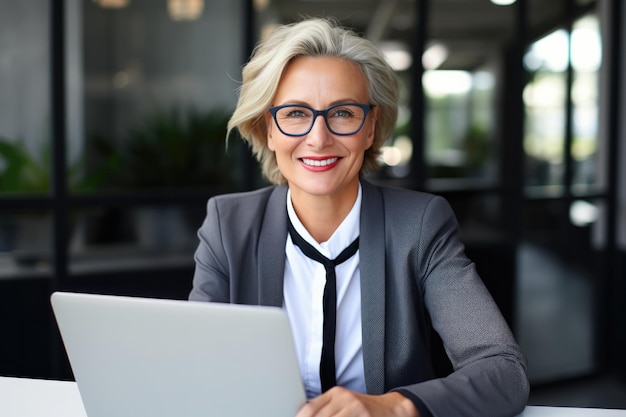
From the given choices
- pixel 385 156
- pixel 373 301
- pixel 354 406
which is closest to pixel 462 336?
pixel 373 301

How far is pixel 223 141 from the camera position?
12.8ft

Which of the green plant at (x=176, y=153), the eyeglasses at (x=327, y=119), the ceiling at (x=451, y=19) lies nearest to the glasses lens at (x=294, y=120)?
the eyeglasses at (x=327, y=119)

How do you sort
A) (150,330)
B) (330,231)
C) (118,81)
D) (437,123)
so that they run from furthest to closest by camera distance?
(437,123), (118,81), (330,231), (150,330)

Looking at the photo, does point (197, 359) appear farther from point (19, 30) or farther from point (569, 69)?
point (569, 69)

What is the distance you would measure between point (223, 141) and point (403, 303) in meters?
2.37

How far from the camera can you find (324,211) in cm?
183

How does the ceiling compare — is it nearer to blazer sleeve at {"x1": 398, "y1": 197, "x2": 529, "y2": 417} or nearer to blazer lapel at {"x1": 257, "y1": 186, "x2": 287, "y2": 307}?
blazer lapel at {"x1": 257, "y1": 186, "x2": 287, "y2": 307}

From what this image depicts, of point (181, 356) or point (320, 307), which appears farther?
point (320, 307)

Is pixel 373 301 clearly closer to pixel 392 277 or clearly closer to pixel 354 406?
pixel 392 277

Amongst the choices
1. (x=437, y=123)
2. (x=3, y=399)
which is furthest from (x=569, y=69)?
(x=3, y=399)

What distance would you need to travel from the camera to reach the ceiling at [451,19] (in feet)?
13.8

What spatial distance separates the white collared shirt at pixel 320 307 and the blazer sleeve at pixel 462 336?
0.18 m

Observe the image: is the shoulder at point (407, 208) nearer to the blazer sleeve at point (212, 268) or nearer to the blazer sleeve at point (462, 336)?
the blazer sleeve at point (462, 336)

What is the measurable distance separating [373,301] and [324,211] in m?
0.28
